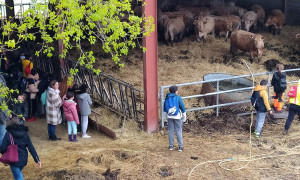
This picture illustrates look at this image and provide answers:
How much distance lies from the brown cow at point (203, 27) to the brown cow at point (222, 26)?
9.3 inches

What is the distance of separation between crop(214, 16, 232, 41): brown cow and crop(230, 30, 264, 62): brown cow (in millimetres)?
2182

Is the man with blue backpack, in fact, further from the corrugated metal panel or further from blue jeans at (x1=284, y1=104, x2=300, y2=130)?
the corrugated metal panel

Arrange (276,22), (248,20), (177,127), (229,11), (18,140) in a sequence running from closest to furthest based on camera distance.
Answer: (18,140) → (177,127) → (276,22) → (248,20) → (229,11)

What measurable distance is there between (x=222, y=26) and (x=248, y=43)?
317 cm

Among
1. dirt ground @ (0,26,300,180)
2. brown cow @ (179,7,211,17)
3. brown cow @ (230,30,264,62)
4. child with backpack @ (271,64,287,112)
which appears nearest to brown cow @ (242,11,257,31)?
brown cow @ (179,7,211,17)

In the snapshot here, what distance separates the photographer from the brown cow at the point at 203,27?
1981 centimetres

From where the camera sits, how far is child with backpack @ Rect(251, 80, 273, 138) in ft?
34.0

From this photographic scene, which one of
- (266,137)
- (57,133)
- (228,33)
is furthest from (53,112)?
(228,33)

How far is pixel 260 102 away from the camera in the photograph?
10.5m

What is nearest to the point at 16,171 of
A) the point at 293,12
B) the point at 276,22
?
the point at 276,22

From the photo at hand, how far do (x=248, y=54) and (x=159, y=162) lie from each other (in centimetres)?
1022

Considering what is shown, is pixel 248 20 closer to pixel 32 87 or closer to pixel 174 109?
pixel 32 87

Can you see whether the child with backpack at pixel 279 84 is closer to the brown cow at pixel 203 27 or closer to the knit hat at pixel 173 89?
the knit hat at pixel 173 89

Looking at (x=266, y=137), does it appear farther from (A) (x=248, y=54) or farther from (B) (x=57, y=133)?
(A) (x=248, y=54)
